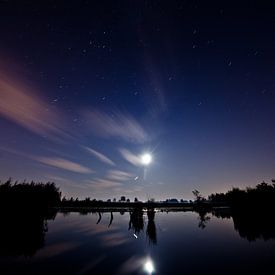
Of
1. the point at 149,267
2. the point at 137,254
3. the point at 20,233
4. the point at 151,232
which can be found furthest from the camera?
the point at 151,232

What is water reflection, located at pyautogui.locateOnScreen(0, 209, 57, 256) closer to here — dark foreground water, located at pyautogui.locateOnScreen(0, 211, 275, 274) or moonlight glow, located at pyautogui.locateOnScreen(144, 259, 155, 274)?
dark foreground water, located at pyautogui.locateOnScreen(0, 211, 275, 274)

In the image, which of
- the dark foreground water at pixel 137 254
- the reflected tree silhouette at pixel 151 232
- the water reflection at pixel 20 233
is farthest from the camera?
the reflected tree silhouette at pixel 151 232

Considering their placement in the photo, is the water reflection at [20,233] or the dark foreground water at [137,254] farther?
the water reflection at [20,233]

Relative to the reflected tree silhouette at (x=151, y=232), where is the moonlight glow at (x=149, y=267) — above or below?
below

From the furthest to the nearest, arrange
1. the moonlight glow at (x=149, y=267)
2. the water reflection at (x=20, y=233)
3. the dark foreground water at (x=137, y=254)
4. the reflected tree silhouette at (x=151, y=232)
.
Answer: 1. the reflected tree silhouette at (x=151, y=232)
2. the water reflection at (x=20, y=233)
3. the dark foreground water at (x=137, y=254)
4. the moonlight glow at (x=149, y=267)

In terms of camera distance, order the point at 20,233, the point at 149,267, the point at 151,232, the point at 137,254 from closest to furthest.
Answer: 1. the point at 149,267
2. the point at 137,254
3. the point at 20,233
4. the point at 151,232

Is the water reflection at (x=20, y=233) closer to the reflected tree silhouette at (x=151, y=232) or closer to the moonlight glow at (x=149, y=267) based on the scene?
the moonlight glow at (x=149, y=267)

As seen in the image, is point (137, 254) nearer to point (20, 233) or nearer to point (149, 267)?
point (149, 267)

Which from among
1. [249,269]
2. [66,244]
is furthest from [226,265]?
[66,244]

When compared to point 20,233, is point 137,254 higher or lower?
lower

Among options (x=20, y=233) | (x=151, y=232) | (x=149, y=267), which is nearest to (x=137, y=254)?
(x=149, y=267)

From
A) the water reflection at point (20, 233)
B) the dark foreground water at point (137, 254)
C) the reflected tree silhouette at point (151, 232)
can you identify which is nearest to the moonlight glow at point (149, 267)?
the dark foreground water at point (137, 254)

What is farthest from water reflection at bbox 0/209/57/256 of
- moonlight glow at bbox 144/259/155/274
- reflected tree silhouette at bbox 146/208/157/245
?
reflected tree silhouette at bbox 146/208/157/245

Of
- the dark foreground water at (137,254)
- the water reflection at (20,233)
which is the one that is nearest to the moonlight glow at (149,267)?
the dark foreground water at (137,254)
